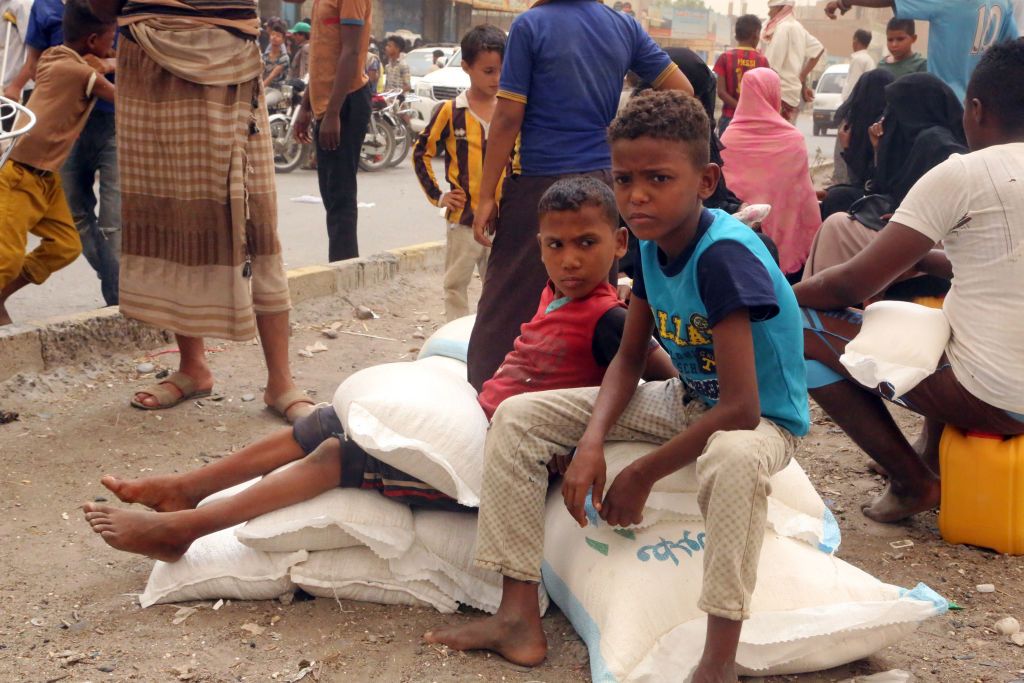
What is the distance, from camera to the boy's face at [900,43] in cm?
735

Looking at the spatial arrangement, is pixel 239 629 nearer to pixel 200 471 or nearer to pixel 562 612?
pixel 200 471

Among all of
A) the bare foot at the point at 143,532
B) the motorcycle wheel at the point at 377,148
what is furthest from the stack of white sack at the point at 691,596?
the motorcycle wheel at the point at 377,148

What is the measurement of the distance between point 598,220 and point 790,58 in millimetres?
8688

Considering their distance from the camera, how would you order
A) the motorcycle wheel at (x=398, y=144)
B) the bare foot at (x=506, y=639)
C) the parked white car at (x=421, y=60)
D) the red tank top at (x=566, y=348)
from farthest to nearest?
the parked white car at (x=421, y=60) → the motorcycle wheel at (x=398, y=144) → the red tank top at (x=566, y=348) → the bare foot at (x=506, y=639)

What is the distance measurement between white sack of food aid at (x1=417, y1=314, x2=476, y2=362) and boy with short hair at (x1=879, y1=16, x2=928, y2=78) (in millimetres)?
4743

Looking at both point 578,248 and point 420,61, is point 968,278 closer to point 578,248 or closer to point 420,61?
point 578,248

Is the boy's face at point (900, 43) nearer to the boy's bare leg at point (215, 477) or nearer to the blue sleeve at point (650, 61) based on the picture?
the blue sleeve at point (650, 61)

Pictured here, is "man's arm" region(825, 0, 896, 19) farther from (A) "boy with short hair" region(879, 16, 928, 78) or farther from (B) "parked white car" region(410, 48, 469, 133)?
(B) "parked white car" region(410, 48, 469, 133)

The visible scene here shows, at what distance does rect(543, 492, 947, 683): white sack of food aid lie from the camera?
7.55 ft

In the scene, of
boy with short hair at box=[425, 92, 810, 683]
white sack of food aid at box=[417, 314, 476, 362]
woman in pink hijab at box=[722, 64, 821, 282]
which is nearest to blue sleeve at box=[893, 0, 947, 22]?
woman in pink hijab at box=[722, 64, 821, 282]

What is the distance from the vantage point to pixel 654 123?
7.62ft

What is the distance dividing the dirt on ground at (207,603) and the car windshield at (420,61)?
1753cm

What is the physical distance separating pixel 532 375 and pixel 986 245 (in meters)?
1.33

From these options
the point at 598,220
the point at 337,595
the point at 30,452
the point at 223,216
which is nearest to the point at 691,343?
the point at 598,220
